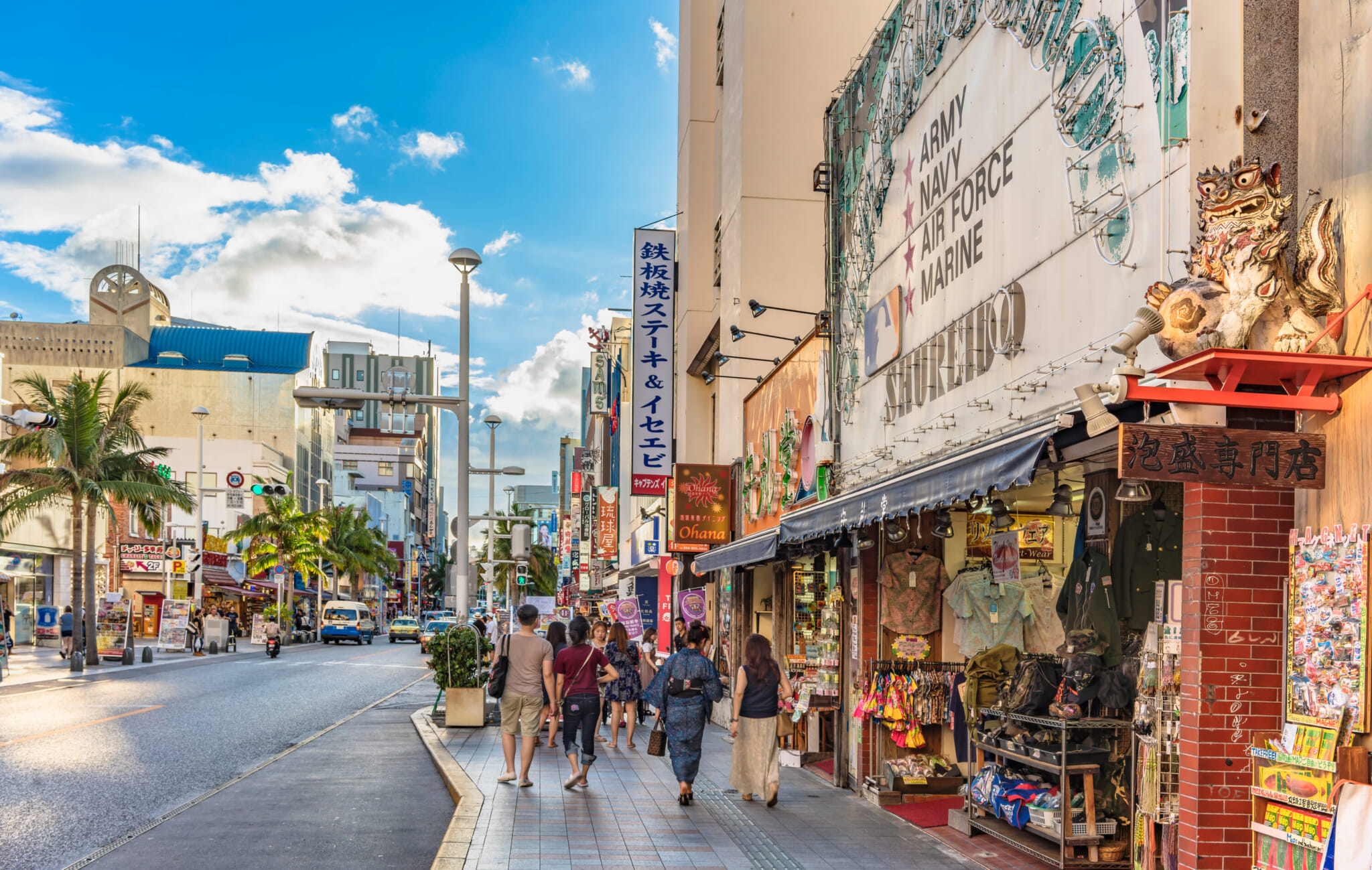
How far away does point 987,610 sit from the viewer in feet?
39.2

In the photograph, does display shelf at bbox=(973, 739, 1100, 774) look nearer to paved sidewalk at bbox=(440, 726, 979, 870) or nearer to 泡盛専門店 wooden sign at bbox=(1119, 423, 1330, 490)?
paved sidewalk at bbox=(440, 726, 979, 870)

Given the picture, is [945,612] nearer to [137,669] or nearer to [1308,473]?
[1308,473]

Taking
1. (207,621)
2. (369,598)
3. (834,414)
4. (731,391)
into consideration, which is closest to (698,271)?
(731,391)

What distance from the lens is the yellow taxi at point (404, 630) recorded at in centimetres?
7469

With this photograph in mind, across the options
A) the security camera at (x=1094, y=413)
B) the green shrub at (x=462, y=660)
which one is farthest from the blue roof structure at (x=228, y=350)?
the security camera at (x=1094, y=413)

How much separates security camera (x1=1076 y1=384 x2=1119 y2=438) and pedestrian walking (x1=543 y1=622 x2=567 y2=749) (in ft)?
26.1

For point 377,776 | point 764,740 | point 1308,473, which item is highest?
point 1308,473

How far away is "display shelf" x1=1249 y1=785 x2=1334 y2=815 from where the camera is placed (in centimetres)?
577

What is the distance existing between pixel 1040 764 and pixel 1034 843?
2.15ft

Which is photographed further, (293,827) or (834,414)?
(834,414)

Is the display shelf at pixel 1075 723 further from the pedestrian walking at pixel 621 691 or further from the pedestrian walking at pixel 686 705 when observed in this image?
the pedestrian walking at pixel 621 691

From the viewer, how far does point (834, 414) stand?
592 inches

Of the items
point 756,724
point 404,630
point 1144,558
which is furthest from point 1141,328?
point 404,630

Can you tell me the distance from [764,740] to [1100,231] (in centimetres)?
633
